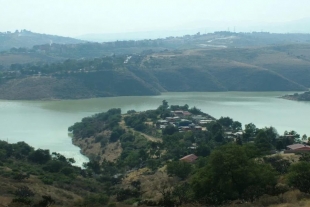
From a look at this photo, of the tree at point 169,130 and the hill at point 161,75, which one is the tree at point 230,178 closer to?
the tree at point 169,130

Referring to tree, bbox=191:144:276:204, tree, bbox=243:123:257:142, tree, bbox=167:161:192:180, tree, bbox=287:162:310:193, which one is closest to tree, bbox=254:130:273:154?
tree, bbox=243:123:257:142

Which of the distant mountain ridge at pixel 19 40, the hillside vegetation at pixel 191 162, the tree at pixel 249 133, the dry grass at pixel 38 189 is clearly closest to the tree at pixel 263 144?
the hillside vegetation at pixel 191 162

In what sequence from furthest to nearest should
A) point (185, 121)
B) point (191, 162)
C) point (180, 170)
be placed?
point (185, 121) < point (191, 162) < point (180, 170)

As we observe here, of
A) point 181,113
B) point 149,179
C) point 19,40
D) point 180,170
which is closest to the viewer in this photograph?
point 180,170

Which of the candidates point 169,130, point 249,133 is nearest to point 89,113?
point 169,130

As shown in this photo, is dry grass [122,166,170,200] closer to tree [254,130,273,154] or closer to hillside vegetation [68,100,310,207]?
hillside vegetation [68,100,310,207]

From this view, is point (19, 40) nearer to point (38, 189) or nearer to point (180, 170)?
point (180, 170)
